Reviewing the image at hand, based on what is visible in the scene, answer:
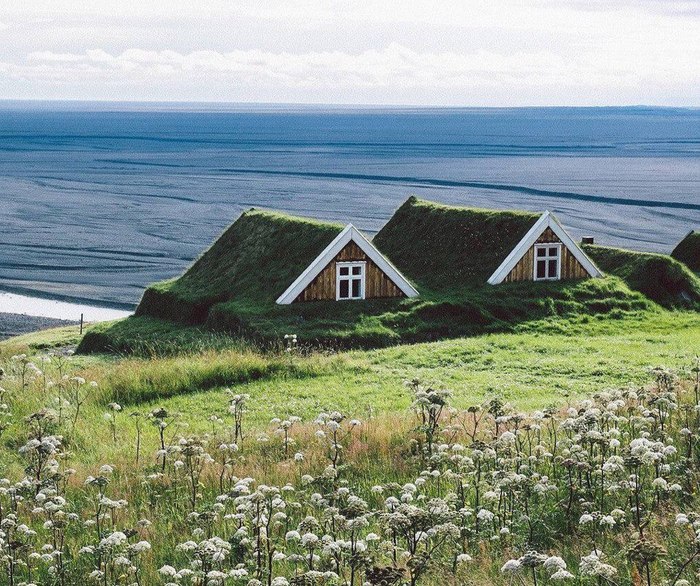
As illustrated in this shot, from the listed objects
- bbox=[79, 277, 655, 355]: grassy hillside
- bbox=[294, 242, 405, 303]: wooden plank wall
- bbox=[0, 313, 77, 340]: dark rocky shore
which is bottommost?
bbox=[0, 313, 77, 340]: dark rocky shore

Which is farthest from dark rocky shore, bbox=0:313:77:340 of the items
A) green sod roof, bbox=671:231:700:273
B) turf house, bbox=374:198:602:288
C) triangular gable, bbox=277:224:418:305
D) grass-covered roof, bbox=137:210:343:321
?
green sod roof, bbox=671:231:700:273

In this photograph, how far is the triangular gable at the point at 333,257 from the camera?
40125 millimetres

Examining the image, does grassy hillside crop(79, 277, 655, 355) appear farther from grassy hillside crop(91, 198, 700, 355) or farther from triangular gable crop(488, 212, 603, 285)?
triangular gable crop(488, 212, 603, 285)

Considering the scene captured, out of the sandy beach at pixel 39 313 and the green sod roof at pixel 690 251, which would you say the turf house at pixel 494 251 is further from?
the sandy beach at pixel 39 313

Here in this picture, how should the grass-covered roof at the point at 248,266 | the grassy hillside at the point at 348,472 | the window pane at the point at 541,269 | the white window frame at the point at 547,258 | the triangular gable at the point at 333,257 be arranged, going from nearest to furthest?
the grassy hillside at the point at 348,472 < the triangular gable at the point at 333,257 < the grass-covered roof at the point at 248,266 < the white window frame at the point at 547,258 < the window pane at the point at 541,269

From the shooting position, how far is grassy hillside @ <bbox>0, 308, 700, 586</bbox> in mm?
11133

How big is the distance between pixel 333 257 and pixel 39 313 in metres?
33.3

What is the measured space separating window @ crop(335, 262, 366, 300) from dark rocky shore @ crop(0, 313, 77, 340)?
1037 inches

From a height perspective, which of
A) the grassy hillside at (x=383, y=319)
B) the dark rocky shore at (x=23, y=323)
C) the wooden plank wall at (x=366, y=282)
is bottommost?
the dark rocky shore at (x=23, y=323)

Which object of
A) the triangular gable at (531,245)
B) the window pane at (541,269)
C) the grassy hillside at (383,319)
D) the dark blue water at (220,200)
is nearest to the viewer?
the grassy hillside at (383,319)

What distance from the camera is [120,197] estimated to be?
135125 millimetres

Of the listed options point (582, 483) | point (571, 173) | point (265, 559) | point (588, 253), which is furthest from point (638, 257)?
point (571, 173)

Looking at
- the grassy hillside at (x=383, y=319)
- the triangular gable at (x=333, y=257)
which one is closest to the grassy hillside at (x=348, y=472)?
the grassy hillside at (x=383, y=319)

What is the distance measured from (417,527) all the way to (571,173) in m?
170
